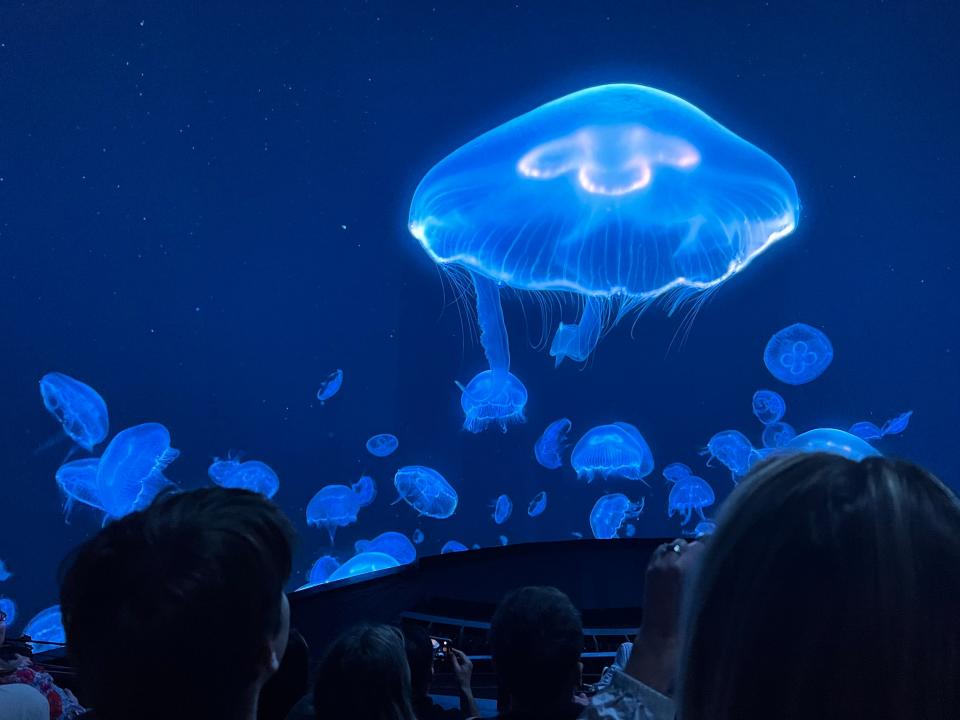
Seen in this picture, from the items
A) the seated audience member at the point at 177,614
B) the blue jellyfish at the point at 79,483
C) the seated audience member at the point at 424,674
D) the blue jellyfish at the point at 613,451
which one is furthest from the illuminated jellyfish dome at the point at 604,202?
the seated audience member at the point at 177,614

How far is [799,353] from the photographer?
11.3 metres

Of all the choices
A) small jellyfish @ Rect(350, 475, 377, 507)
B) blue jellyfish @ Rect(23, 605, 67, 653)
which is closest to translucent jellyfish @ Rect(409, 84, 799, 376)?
small jellyfish @ Rect(350, 475, 377, 507)

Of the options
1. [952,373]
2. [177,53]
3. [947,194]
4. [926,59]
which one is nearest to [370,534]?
[177,53]

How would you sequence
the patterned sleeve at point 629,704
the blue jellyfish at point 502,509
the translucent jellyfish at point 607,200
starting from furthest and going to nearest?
1. the blue jellyfish at point 502,509
2. the translucent jellyfish at point 607,200
3. the patterned sleeve at point 629,704

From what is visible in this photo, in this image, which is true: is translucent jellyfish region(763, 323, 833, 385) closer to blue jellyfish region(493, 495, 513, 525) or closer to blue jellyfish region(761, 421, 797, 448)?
blue jellyfish region(761, 421, 797, 448)

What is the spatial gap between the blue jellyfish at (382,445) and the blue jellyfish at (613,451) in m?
2.54

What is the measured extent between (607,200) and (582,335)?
69.1 inches

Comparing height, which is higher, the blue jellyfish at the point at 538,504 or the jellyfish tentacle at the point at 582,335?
the jellyfish tentacle at the point at 582,335

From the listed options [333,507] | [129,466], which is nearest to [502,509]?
[333,507]

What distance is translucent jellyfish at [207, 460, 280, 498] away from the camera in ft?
33.1

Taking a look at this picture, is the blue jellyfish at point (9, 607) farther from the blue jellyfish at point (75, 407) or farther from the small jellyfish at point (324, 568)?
the small jellyfish at point (324, 568)

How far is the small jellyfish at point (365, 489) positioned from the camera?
1091 centimetres

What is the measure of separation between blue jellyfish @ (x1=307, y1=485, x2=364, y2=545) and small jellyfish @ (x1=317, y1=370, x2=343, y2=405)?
4.10 ft

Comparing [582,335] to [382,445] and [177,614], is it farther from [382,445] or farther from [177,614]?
[177,614]
